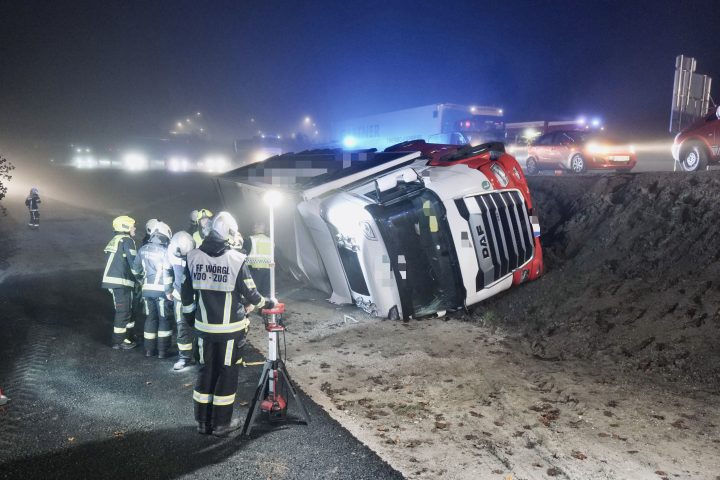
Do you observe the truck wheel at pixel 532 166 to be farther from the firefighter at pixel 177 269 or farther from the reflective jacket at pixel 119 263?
the reflective jacket at pixel 119 263

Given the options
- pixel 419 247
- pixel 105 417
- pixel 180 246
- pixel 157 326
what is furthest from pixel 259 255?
pixel 105 417

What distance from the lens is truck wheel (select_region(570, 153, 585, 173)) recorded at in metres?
12.8

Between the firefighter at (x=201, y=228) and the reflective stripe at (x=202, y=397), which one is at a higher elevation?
the firefighter at (x=201, y=228)

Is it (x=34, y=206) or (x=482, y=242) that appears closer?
(x=482, y=242)

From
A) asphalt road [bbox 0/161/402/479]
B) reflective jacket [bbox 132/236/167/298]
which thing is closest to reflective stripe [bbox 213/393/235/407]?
asphalt road [bbox 0/161/402/479]

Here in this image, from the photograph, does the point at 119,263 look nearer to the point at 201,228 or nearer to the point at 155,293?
the point at 155,293

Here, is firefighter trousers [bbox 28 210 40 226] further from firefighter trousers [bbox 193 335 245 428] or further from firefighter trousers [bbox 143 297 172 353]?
firefighter trousers [bbox 193 335 245 428]

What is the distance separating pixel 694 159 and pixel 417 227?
6.82 meters

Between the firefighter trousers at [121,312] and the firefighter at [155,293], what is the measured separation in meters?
0.39

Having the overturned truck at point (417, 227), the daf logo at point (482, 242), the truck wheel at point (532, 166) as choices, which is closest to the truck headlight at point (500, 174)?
the overturned truck at point (417, 227)

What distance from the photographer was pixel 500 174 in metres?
7.72

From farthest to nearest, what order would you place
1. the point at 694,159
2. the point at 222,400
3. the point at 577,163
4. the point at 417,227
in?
the point at 577,163 → the point at 694,159 → the point at 417,227 → the point at 222,400

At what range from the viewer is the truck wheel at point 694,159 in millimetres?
9320

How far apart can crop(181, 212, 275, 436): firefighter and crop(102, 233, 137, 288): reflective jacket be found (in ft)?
7.51
